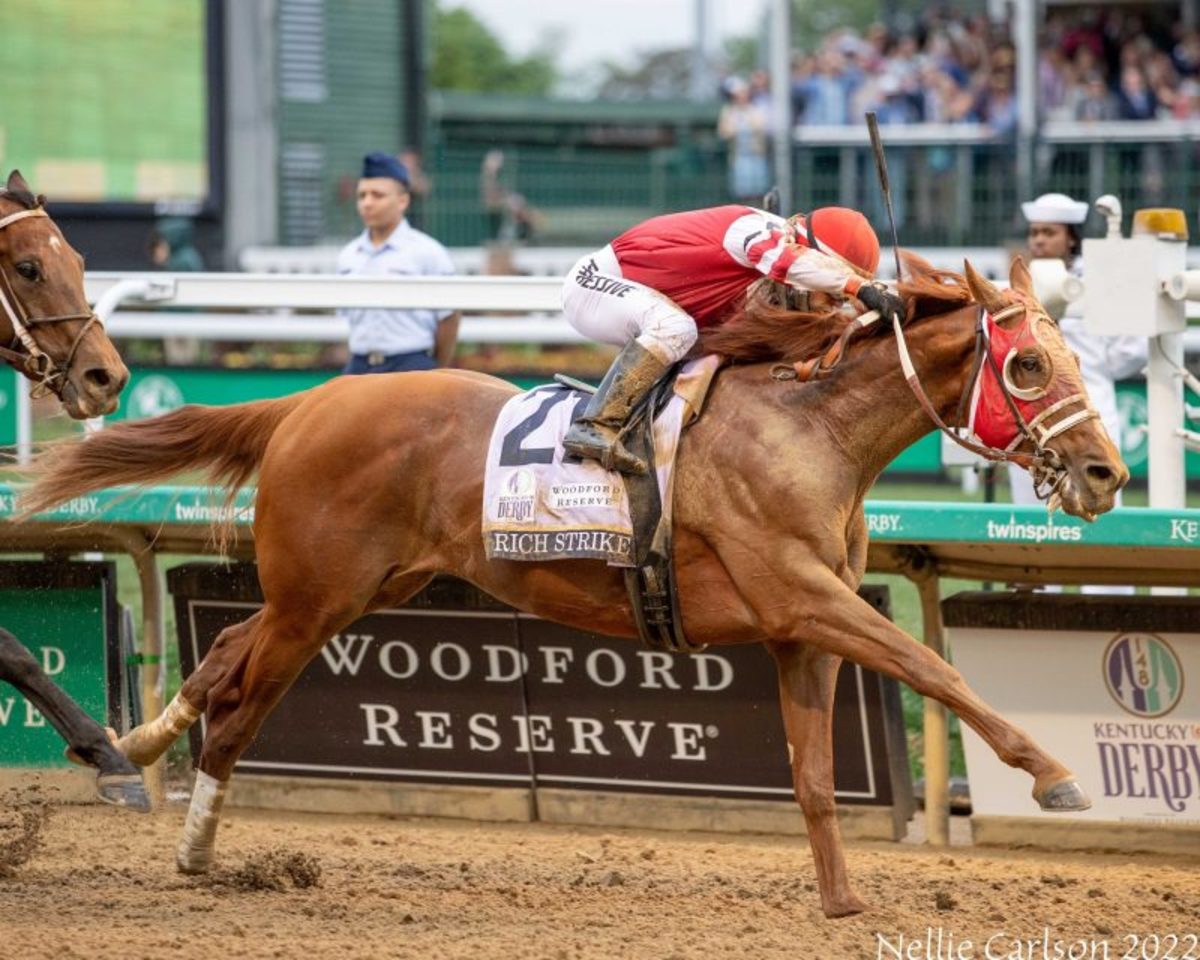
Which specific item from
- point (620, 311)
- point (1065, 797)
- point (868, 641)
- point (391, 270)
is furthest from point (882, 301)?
point (391, 270)

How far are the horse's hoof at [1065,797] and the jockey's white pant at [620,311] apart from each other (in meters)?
1.56

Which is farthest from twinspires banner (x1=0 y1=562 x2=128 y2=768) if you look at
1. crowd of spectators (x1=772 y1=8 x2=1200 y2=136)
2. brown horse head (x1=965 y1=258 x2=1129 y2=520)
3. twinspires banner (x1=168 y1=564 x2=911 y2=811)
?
crowd of spectators (x1=772 y1=8 x2=1200 y2=136)

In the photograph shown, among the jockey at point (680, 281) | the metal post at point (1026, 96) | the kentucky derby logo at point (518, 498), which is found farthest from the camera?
the metal post at point (1026, 96)

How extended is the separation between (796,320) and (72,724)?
2515 mm

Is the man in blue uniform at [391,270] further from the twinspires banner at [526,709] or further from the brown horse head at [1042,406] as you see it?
the brown horse head at [1042,406]

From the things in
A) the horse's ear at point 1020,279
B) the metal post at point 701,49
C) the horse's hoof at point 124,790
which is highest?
the metal post at point 701,49

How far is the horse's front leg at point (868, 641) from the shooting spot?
5.02 metres

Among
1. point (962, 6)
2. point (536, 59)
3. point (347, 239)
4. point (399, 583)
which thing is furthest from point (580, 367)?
point (536, 59)

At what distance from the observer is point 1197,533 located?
590cm

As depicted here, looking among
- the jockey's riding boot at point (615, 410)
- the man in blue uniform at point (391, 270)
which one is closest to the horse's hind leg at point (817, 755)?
the jockey's riding boot at point (615, 410)

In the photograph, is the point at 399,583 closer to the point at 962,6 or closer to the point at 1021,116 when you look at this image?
the point at 1021,116

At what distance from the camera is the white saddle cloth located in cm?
554

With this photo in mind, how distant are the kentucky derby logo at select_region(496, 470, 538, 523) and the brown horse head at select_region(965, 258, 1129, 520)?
4.08 ft

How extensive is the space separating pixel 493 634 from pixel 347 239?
46.6 feet
